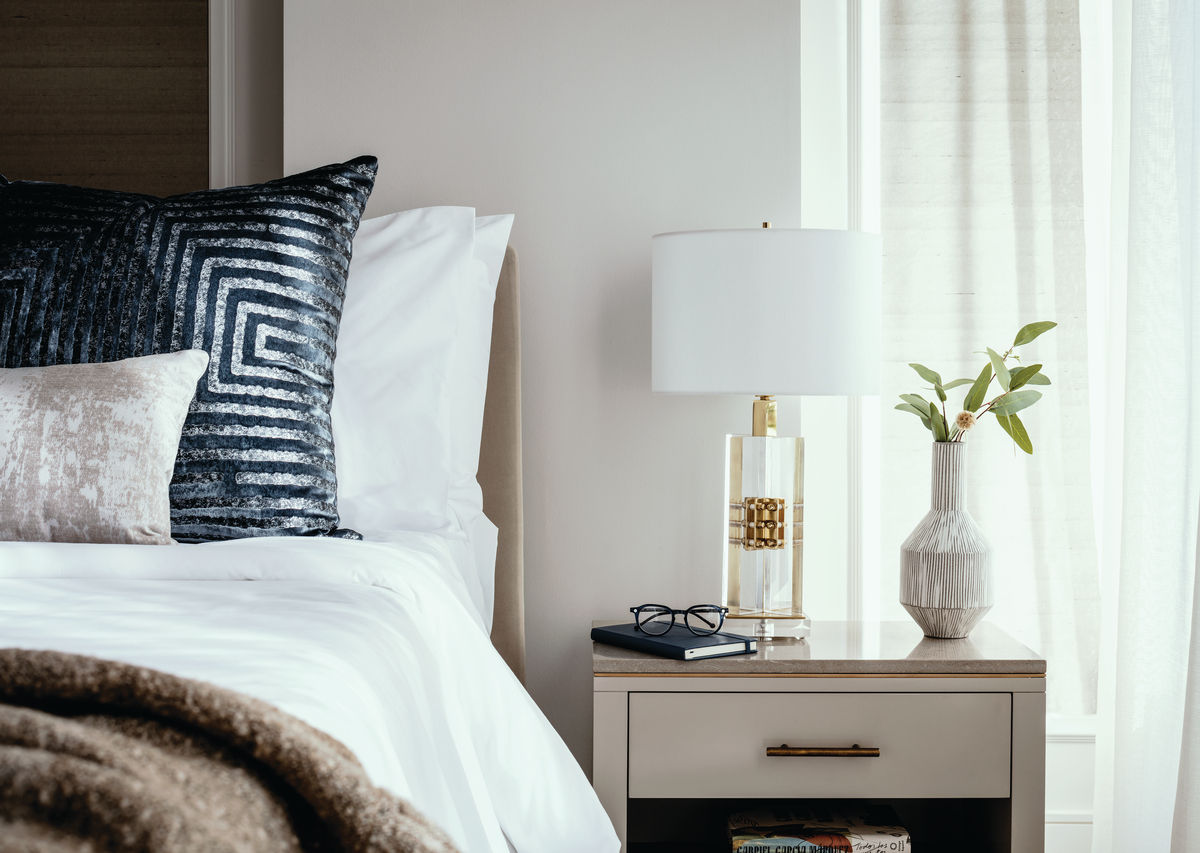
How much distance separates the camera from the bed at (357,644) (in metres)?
0.79

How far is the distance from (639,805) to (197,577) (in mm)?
Result: 1120

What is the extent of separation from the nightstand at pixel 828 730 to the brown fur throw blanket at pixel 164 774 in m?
1.05

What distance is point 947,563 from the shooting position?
1688 mm

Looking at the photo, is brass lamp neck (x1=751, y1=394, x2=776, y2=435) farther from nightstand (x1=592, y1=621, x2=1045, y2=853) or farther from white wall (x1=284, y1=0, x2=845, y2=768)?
nightstand (x1=592, y1=621, x2=1045, y2=853)

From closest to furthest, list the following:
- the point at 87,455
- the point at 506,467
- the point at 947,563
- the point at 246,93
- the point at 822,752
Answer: the point at 87,455
the point at 822,752
the point at 947,563
the point at 506,467
the point at 246,93

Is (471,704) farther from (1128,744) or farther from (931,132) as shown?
(931,132)

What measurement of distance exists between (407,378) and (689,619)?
0.65 metres

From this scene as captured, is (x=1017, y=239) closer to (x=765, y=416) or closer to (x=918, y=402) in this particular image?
(x=918, y=402)

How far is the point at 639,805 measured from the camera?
6.55 feet

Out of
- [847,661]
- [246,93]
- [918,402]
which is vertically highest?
[246,93]

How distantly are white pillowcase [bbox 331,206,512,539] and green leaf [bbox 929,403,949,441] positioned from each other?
0.79 meters

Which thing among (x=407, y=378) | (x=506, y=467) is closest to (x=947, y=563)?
(x=506, y=467)

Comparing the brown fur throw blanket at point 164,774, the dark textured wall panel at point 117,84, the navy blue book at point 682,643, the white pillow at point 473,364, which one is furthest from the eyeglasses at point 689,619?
the dark textured wall panel at point 117,84

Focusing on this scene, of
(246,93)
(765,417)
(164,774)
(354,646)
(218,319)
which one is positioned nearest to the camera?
(164,774)
